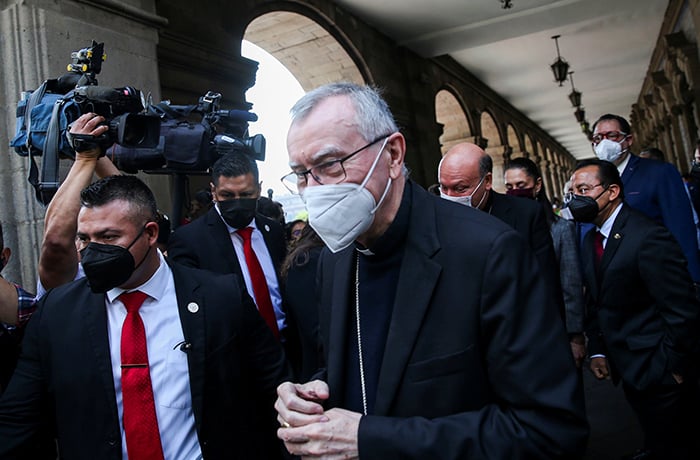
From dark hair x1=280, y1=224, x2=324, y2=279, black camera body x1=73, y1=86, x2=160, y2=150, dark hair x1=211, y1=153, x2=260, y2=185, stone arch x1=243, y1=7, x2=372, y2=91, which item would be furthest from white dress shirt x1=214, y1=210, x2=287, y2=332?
stone arch x1=243, y1=7, x2=372, y2=91

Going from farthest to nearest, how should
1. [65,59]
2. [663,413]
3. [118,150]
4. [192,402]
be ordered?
[65,59] → [663,413] → [118,150] → [192,402]

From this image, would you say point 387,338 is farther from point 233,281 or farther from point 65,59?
point 65,59

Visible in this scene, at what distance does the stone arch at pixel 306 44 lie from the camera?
24.4 feet

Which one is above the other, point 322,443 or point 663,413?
point 322,443

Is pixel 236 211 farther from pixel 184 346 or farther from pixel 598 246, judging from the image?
pixel 598 246

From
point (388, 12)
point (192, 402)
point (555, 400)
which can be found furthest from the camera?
point (388, 12)

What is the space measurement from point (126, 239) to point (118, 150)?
70 cm

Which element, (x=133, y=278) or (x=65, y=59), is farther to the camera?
(x=65, y=59)

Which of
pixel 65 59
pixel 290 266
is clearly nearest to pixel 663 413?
pixel 290 266

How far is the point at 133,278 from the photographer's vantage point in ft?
6.23

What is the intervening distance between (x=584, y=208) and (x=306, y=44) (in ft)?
20.3

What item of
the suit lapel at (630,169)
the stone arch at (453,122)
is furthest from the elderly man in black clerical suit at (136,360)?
the stone arch at (453,122)

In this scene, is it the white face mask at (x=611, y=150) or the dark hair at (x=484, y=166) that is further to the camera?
the white face mask at (x=611, y=150)

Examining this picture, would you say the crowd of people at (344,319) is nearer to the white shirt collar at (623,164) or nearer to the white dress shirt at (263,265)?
the white dress shirt at (263,265)
